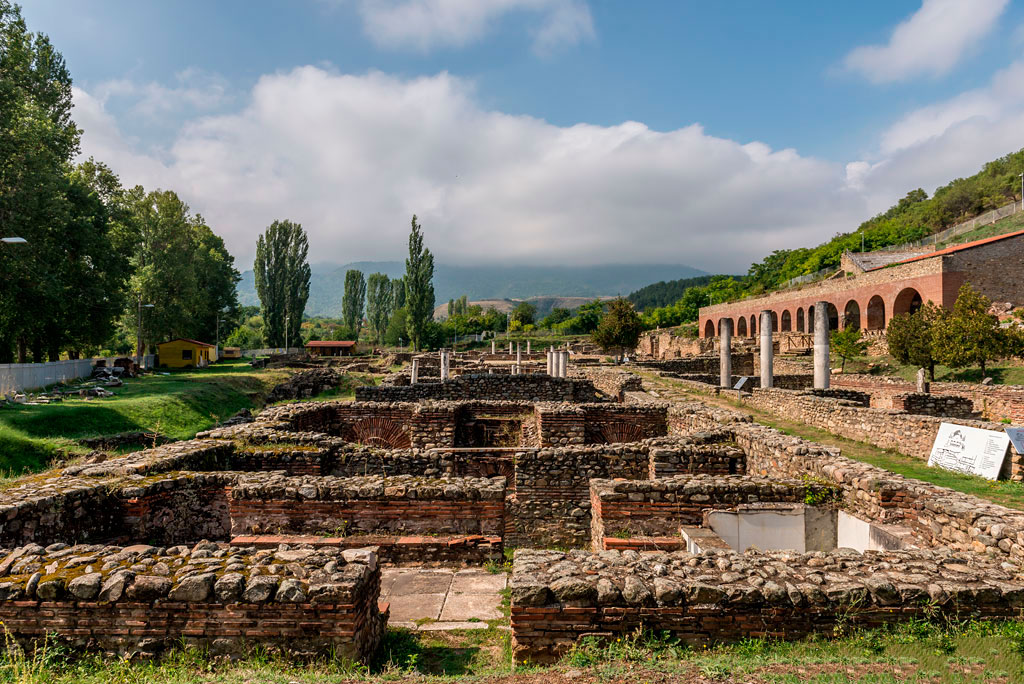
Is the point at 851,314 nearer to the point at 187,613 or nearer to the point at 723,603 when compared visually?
the point at 723,603

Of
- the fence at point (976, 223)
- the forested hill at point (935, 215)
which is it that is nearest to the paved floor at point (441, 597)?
the fence at point (976, 223)

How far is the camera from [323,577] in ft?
12.2

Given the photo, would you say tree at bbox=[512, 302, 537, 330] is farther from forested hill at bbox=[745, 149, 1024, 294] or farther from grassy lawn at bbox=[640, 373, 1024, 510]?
grassy lawn at bbox=[640, 373, 1024, 510]

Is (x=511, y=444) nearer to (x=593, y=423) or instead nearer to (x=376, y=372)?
(x=593, y=423)

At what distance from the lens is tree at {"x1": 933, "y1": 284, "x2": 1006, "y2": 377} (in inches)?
876

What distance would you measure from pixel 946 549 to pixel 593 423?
26.7 ft


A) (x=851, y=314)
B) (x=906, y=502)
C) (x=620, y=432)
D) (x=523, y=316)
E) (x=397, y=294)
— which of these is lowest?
(x=620, y=432)

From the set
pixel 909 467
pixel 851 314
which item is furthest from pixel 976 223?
pixel 909 467

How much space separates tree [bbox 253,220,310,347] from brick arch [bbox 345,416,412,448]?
57986 millimetres

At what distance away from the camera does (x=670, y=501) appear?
657 cm

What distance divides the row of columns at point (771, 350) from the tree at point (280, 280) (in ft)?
183

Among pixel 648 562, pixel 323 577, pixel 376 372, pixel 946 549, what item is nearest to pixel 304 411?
pixel 323 577

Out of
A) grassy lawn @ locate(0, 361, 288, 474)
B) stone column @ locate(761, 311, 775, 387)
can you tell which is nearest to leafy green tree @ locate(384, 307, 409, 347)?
grassy lawn @ locate(0, 361, 288, 474)

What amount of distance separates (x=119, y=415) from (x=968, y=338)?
34.1 meters
